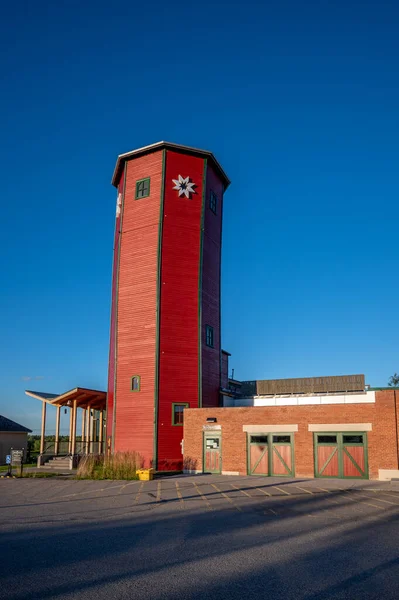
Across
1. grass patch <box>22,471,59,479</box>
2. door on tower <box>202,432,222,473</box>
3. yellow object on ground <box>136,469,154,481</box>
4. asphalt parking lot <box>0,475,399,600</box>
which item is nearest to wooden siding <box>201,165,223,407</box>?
door on tower <box>202,432,222,473</box>

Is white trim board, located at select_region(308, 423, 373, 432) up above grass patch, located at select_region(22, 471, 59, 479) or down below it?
above

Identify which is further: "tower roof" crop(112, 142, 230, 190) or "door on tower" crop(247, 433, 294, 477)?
"tower roof" crop(112, 142, 230, 190)

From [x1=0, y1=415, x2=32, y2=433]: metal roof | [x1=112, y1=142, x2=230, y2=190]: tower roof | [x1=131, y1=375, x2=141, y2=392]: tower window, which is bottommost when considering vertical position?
[x1=0, y1=415, x2=32, y2=433]: metal roof

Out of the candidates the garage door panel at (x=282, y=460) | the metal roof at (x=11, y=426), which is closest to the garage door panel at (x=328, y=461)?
the garage door panel at (x=282, y=460)

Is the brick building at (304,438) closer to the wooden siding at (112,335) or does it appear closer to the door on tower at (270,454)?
the door on tower at (270,454)

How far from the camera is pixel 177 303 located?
3228cm

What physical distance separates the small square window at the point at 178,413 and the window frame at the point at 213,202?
1372cm

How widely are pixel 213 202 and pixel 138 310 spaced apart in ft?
31.9

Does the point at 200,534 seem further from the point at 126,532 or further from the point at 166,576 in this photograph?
the point at 166,576

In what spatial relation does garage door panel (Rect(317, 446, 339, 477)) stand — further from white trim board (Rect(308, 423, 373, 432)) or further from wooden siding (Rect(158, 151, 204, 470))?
wooden siding (Rect(158, 151, 204, 470))

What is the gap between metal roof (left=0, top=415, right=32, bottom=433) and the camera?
44.8 meters

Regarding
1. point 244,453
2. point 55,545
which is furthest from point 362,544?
point 244,453

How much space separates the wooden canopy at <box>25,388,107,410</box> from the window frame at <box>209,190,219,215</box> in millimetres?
15194

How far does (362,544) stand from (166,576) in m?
5.01
